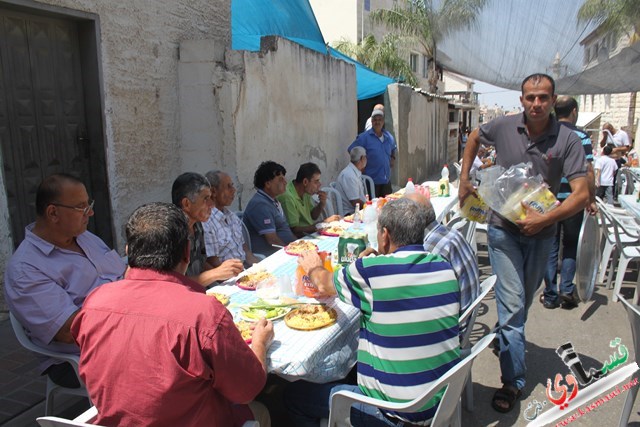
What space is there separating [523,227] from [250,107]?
12.2 feet

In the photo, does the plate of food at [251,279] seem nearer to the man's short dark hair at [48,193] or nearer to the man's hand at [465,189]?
the man's short dark hair at [48,193]

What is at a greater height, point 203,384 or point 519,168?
point 519,168

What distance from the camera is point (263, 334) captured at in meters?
2.17

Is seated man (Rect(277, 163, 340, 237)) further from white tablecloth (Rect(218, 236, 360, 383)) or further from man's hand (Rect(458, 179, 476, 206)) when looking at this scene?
white tablecloth (Rect(218, 236, 360, 383))

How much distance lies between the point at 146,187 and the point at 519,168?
3712mm

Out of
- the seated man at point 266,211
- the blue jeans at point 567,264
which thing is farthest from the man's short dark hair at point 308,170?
the blue jeans at point 567,264

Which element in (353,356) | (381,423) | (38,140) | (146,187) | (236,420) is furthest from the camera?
(146,187)

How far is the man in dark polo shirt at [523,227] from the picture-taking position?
3.00 metres

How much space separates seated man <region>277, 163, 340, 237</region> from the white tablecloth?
191 centimetres

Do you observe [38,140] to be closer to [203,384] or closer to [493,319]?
[203,384]

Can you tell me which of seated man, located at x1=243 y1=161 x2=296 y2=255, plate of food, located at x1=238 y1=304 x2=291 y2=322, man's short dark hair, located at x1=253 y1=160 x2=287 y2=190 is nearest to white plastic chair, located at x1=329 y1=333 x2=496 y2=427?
plate of food, located at x1=238 y1=304 x2=291 y2=322

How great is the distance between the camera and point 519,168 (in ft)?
10.1

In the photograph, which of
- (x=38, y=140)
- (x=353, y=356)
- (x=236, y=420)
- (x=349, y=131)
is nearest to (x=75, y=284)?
(x=236, y=420)

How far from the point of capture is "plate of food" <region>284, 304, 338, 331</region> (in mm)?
2375
